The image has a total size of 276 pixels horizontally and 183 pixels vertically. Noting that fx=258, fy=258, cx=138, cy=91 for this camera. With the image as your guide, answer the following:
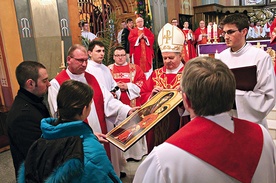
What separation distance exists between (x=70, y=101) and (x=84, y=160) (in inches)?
14.4

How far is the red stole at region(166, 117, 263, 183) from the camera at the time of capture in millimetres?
1021

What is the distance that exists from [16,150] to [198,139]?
1.60m

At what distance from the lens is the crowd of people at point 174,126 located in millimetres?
1028

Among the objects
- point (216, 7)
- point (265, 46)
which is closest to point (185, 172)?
point (265, 46)

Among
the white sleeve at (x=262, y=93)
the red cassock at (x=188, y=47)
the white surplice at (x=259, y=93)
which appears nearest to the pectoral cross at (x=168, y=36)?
the white surplice at (x=259, y=93)

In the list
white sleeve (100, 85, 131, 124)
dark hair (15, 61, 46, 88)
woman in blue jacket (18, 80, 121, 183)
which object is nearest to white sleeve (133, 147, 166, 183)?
woman in blue jacket (18, 80, 121, 183)

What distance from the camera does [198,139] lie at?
1.03 m

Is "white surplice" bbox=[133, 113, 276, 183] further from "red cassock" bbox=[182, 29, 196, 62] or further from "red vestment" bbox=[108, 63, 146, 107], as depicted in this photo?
"red cassock" bbox=[182, 29, 196, 62]

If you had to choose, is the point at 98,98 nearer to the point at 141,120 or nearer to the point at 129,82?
the point at 141,120

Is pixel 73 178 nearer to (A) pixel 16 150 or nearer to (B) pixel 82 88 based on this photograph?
(B) pixel 82 88

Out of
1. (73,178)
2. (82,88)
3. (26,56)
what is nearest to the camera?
(73,178)

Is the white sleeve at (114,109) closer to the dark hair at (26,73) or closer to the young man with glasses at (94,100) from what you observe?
the young man with glasses at (94,100)

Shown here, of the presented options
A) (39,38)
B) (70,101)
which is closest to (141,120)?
(70,101)

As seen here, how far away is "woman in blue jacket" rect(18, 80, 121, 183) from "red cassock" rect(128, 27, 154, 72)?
22.8 feet
